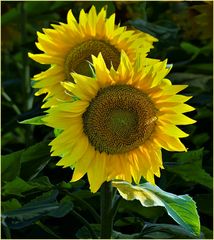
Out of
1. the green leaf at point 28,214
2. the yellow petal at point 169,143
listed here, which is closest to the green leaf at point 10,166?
the green leaf at point 28,214

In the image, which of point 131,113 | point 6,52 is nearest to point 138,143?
point 131,113

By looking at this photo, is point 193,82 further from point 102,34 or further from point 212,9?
point 102,34

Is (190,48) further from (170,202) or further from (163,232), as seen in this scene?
(170,202)

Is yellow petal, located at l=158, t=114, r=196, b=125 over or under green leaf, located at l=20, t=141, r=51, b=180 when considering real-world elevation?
over

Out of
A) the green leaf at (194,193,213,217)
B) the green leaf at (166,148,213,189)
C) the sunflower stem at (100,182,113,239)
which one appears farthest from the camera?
the green leaf at (194,193,213,217)

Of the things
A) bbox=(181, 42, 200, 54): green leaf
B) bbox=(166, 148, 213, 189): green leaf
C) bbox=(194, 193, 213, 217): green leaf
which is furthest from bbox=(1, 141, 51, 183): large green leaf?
bbox=(181, 42, 200, 54): green leaf

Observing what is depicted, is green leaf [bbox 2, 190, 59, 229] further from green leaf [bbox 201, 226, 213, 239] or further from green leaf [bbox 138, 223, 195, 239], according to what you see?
green leaf [bbox 201, 226, 213, 239]

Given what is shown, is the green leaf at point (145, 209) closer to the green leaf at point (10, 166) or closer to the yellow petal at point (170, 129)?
the green leaf at point (10, 166)
